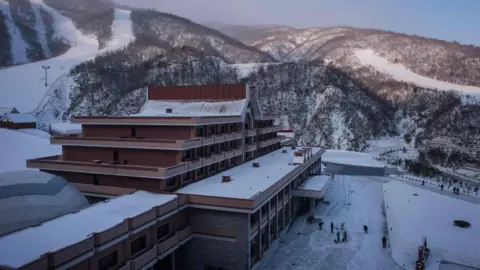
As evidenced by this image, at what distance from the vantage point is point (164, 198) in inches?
880

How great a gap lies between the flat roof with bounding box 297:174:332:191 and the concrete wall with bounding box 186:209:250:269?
1359 centimetres

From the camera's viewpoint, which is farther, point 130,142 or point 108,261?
point 130,142

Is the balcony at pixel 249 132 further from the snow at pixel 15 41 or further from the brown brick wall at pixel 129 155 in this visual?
the snow at pixel 15 41

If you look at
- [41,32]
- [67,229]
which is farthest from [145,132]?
[41,32]

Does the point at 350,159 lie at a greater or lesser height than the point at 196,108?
lesser

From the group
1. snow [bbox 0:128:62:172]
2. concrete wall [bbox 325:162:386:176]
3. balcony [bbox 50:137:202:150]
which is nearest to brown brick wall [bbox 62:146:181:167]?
balcony [bbox 50:137:202:150]

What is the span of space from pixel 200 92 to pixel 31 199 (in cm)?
2109

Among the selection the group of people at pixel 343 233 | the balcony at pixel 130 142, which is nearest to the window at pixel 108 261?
the balcony at pixel 130 142

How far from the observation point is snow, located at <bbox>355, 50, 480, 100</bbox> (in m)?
116

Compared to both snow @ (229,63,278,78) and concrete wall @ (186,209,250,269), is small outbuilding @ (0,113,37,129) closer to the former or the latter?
concrete wall @ (186,209,250,269)

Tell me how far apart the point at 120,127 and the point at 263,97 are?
6638cm

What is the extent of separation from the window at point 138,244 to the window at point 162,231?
139 centimetres

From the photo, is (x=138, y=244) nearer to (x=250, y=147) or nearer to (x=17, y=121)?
(x=250, y=147)

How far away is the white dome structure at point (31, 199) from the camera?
18656 millimetres
